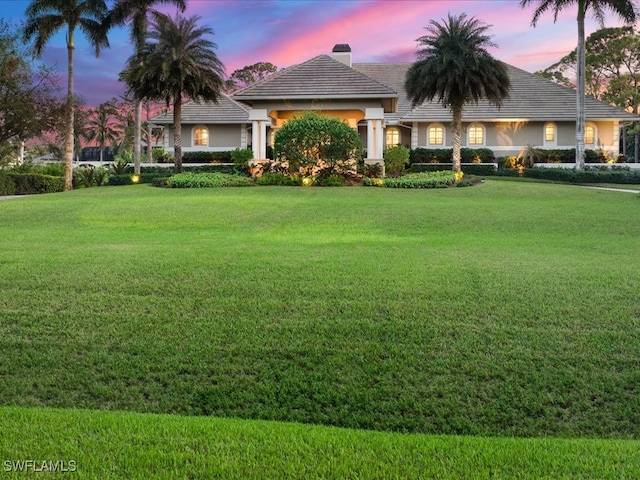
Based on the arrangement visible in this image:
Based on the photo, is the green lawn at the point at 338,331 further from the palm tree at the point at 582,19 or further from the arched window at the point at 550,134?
the arched window at the point at 550,134

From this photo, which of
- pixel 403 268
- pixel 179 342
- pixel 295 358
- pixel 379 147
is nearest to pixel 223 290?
pixel 179 342

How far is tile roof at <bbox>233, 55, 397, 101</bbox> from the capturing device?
2759cm

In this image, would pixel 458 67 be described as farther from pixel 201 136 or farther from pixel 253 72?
pixel 253 72

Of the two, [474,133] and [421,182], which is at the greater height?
[474,133]

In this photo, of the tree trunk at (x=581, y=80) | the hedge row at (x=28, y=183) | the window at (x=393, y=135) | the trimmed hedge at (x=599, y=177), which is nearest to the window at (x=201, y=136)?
the hedge row at (x=28, y=183)

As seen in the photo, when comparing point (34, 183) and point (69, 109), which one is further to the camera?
point (69, 109)

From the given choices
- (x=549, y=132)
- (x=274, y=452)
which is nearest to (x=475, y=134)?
(x=549, y=132)

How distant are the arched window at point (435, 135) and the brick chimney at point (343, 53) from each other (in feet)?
25.1

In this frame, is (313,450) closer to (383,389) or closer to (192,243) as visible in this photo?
(383,389)

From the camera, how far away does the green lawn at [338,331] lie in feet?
14.1

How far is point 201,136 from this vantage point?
130 feet

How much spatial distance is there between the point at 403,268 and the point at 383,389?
12.7ft

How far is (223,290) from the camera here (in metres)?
6.93

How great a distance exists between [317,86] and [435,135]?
11890 mm
